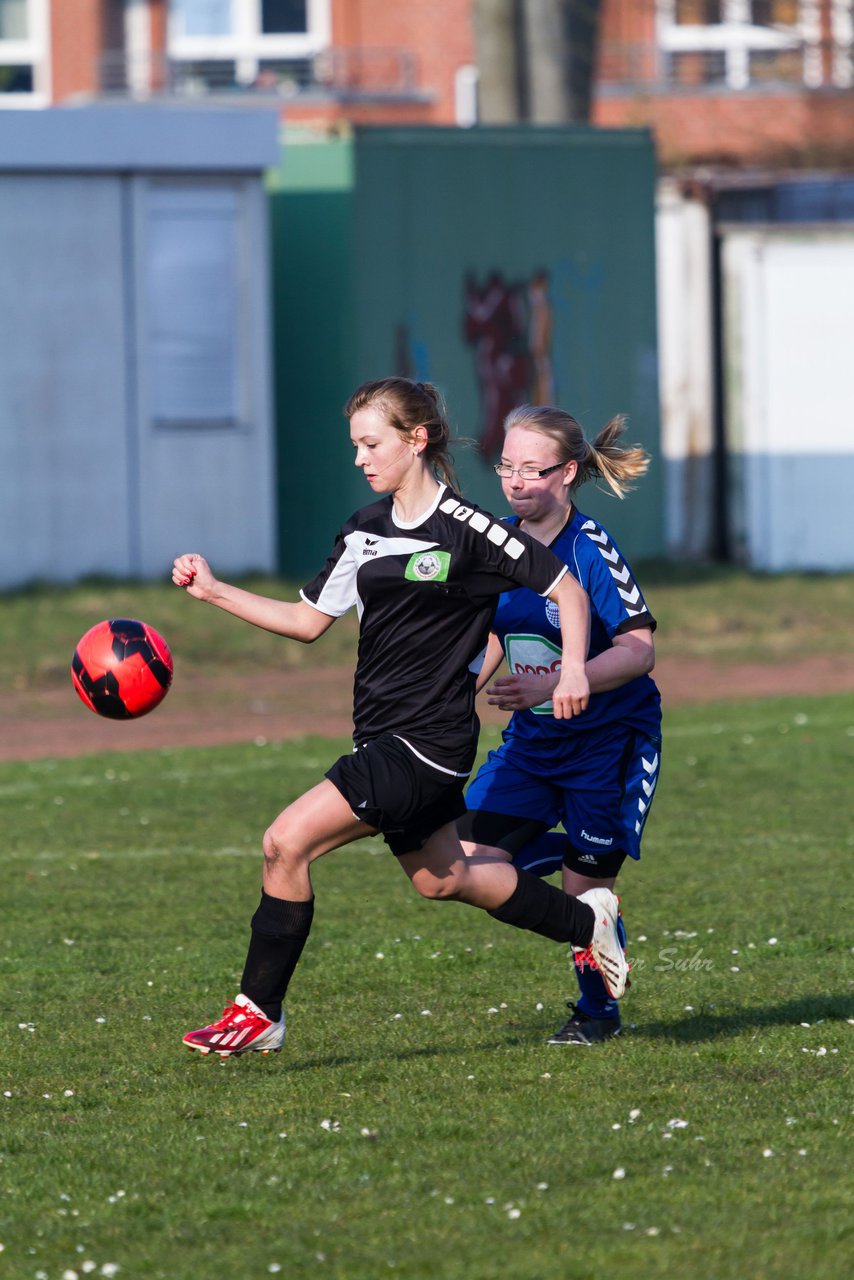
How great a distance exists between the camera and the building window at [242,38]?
4684 centimetres

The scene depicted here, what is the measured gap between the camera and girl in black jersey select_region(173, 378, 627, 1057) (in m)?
6.11

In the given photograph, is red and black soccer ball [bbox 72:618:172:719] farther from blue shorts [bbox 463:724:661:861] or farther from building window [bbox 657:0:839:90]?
building window [bbox 657:0:839:90]

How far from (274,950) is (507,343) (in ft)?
53.2

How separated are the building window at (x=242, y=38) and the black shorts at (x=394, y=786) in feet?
139

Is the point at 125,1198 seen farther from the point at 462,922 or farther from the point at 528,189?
the point at 528,189

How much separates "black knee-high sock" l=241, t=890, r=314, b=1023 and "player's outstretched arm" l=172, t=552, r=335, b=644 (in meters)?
0.76

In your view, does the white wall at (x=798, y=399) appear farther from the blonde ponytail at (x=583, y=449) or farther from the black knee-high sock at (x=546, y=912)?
the black knee-high sock at (x=546, y=912)

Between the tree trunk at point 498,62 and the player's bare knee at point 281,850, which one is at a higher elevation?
the tree trunk at point 498,62

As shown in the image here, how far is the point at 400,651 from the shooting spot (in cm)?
617

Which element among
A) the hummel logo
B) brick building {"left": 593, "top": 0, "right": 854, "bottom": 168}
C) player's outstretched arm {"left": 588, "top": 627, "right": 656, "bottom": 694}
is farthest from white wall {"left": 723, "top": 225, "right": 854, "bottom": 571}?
brick building {"left": 593, "top": 0, "right": 854, "bottom": 168}

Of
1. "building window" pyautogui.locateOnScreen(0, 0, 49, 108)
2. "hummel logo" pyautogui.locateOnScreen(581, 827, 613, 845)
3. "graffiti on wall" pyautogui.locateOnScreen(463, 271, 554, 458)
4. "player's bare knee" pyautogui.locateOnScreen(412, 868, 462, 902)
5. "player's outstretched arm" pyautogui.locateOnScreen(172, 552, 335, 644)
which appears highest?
"building window" pyautogui.locateOnScreen(0, 0, 49, 108)

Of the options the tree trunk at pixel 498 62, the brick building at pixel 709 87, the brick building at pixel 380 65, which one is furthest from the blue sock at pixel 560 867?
the brick building at pixel 380 65

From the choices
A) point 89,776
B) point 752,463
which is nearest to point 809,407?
point 752,463

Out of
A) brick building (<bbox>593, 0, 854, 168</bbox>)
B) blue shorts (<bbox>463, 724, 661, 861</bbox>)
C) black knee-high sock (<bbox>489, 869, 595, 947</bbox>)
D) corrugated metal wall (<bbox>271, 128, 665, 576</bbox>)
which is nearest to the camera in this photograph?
black knee-high sock (<bbox>489, 869, 595, 947</bbox>)
